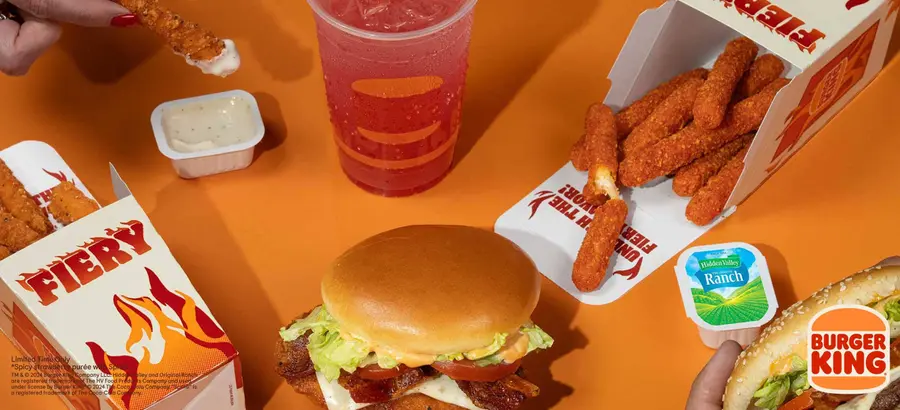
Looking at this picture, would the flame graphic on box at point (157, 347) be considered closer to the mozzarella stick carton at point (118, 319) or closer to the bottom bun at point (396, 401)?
the mozzarella stick carton at point (118, 319)

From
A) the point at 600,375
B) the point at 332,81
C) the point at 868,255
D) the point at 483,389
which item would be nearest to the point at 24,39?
the point at 332,81

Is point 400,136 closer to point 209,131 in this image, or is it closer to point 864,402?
point 209,131

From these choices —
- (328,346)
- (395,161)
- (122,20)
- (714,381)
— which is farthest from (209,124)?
(714,381)

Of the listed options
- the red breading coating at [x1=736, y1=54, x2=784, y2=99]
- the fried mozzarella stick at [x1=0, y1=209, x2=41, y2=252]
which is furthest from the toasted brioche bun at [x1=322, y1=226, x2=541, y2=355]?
the red breading coating at [x1=736, y1=54, x2=784, y2=99]

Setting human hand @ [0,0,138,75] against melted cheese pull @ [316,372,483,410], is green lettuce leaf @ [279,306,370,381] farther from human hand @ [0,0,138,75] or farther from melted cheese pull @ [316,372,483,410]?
human hand @ [0,0,138,75]

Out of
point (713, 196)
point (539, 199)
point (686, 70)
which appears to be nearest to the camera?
point (713, 196)
